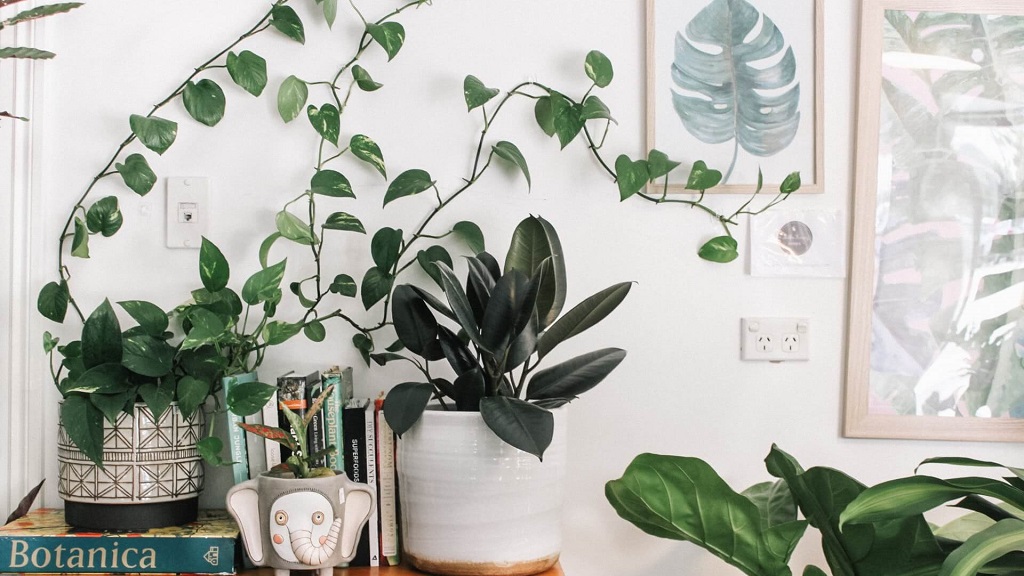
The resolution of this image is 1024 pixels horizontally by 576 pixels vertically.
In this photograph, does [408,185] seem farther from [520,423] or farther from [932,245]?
[932,245]

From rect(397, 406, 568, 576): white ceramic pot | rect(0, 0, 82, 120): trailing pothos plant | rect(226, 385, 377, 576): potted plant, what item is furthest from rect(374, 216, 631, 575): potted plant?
rect(0, 0, 82, 120): trailing pothos plant

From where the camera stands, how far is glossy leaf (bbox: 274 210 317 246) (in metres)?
1.34

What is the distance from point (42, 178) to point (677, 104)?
1128 millimetres

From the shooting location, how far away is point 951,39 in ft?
4.82

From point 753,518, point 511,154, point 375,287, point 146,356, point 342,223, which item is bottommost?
point 753,518

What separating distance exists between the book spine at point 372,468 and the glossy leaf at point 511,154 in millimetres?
471

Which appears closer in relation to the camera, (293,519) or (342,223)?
(293,519)

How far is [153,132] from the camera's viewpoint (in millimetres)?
1365

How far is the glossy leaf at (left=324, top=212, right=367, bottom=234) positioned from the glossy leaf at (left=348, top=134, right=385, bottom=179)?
0.10 metres

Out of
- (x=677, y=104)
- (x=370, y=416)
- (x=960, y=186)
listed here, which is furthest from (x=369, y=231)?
(x=960, y=186)

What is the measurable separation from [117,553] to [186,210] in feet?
1.90

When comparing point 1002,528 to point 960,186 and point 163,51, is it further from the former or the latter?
point 163,51

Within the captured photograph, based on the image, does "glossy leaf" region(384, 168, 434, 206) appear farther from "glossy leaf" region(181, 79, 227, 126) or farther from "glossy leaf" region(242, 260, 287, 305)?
"glossy leaf" region(181, 79, 227, 126)

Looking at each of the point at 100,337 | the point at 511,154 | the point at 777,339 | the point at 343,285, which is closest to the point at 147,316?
the point at 100,337
